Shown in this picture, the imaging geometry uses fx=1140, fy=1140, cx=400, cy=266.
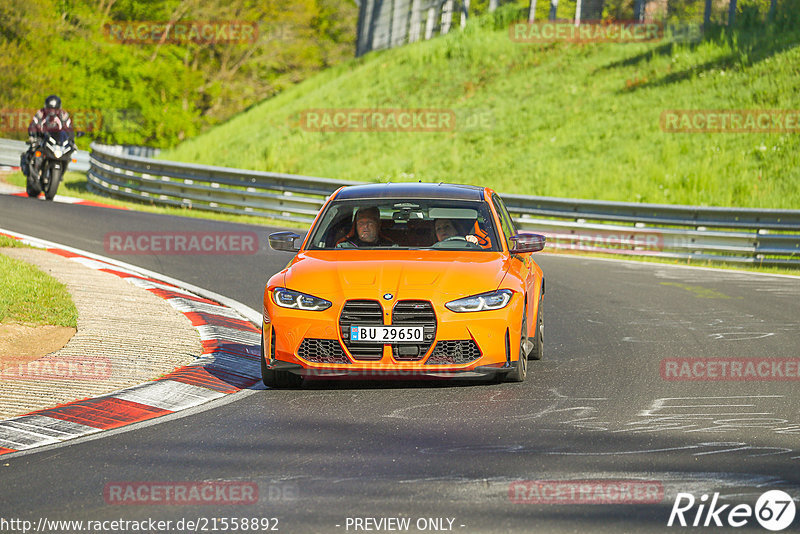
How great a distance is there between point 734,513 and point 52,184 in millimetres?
20616

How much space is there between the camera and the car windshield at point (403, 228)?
9328mm

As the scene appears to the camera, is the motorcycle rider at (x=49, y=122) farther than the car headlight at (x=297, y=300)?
Yes

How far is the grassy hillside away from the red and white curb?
49.8 ft

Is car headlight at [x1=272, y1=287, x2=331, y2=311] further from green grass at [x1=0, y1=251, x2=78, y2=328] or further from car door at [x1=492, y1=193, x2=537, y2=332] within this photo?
green grass at [x1=0, y1=251, x2=78, y2=328]

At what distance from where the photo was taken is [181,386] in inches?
328

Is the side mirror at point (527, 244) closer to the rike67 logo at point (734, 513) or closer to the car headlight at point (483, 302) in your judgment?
the car headlight at point (483, 302)

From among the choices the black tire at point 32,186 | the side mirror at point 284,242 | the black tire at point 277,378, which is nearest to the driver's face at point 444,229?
the side mirror at point 284,242

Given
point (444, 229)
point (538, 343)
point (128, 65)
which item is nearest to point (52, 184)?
point (444, 229)

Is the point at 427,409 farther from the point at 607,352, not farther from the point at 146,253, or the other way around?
the point at 146,253

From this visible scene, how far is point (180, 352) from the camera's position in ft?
31.5

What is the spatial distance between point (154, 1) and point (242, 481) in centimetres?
5248

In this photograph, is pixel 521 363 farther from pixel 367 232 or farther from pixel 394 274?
pixel 367 232

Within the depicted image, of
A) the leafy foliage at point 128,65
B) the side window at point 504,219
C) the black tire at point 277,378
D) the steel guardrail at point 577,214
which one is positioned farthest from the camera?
the leafy foliage at point 128,65

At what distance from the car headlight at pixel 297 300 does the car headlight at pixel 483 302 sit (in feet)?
2.96
